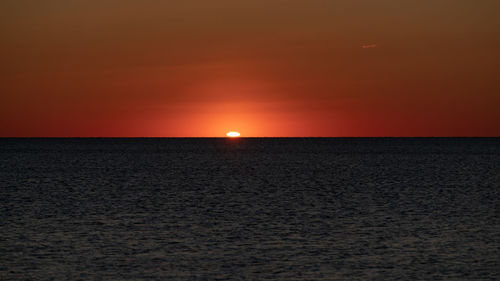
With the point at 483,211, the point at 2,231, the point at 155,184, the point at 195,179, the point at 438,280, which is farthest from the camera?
the point at 195,179

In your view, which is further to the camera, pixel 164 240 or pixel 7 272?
pixel 164 240

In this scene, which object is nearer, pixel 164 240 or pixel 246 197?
pixel 164 240

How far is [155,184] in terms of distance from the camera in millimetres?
72812

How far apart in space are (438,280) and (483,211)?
23672 millimetres

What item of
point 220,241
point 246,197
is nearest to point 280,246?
point 220,241

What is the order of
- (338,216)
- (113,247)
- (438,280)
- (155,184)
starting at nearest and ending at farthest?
(438,280), (113,247), (338,216), (155,184)

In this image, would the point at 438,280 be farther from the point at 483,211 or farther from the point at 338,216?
the point at 483,211

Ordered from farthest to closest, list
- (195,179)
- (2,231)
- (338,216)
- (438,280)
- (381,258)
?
(195,179) < (338,216) < (2,231) < (381,258) < (438,280)

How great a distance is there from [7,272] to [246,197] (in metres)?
32.5

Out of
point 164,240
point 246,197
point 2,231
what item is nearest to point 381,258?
point 164,240

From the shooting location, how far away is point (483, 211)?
152ft

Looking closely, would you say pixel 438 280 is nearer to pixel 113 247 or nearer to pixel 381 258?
pixel 381 258

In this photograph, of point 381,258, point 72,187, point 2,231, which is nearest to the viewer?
point 381,258

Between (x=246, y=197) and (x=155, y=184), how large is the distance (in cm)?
1845
